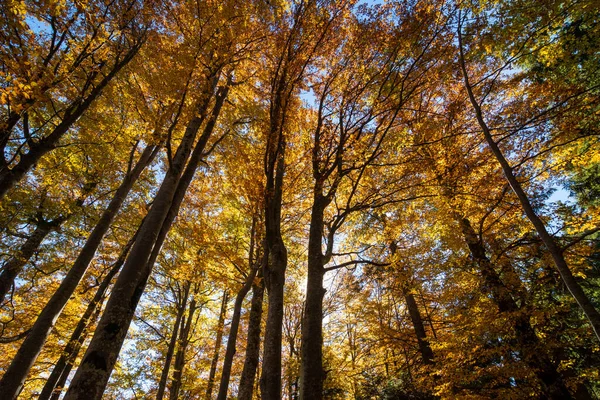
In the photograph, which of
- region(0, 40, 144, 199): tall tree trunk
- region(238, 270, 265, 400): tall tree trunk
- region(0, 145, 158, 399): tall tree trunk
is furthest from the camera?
region(238, 270, 265, 400): tall tree trunk

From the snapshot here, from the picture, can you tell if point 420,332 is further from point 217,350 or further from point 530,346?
point 217,350

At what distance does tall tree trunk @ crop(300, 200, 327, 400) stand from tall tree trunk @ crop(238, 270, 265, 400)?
2793 mm

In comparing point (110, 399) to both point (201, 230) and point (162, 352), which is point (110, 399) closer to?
point (162, 352)

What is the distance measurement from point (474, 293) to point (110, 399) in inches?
738

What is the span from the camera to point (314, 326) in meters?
4.71

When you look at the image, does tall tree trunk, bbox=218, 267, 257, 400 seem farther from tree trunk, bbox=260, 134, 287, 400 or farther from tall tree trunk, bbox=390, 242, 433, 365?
tall tree trunk, bbox=390, 242, 433, 365

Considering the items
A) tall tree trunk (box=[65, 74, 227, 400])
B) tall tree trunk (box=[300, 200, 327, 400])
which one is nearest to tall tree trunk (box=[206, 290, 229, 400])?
tall tree trunk (box=[300, 200, 327, 400])

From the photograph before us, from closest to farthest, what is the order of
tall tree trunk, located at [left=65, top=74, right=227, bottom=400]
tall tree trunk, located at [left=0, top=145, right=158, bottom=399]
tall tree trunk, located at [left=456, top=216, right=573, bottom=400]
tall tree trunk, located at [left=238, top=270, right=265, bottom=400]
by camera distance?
1. tall tree trunk, located at [left=65, top=74, right=227, bottom=400]
2. tall tree trunk, located at [left=0, top=145, right=158, bottom=399]
3. tall tree trunk, located at [left=456, top=216, right=573, bottom=400]
4. tall tree trunk, located at [left=238, top=270, right=265, bottom=400]

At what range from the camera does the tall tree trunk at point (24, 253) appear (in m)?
7.10

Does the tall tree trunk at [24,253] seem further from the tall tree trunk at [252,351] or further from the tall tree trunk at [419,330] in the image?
the tall tree trunk at [419,330]

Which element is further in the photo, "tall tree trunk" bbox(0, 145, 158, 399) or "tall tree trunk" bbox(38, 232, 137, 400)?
"tall tree trunk" bbox(38, 232, 137, 400)

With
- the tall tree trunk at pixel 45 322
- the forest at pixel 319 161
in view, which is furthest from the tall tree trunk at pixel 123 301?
the tall tree trunk at pixel 45 322

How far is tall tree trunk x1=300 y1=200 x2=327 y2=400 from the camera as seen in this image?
13.9 feet

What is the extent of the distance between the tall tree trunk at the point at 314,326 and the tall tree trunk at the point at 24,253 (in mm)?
7281
